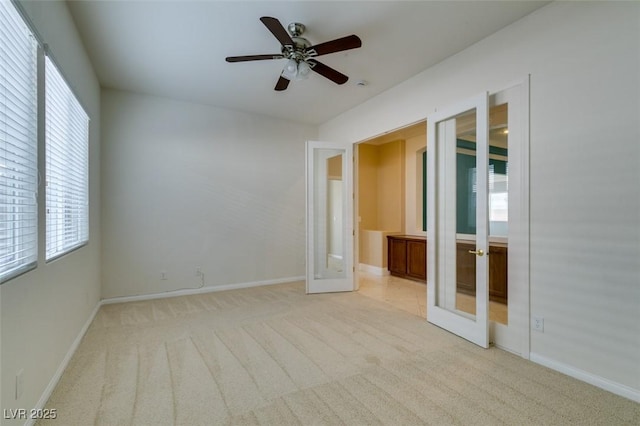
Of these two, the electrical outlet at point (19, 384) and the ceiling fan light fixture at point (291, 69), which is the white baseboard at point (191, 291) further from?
the ceiling fan light fixture at point (291, 69)

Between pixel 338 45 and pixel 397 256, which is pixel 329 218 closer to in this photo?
pixel 397 256

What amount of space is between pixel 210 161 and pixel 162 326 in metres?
2.60

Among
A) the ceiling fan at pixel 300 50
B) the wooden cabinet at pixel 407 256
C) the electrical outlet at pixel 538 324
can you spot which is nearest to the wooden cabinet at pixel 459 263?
the wooden cabinet at pixel 407 256

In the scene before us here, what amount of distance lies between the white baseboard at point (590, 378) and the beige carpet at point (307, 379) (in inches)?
2.4

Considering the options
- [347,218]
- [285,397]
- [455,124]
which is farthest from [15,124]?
[347,218]

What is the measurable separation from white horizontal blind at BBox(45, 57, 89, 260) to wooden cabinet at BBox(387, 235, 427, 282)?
4.89 m

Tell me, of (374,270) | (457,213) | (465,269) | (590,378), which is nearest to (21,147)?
(457,213)

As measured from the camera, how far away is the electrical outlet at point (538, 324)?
249 cm

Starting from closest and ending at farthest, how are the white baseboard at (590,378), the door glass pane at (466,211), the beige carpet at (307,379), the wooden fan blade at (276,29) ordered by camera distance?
1. the beige carpet at (307,379)
2. the white baseboard at (590,378)
3. the wooden fan blade at (276,29)
4. the door glass pane at (466,211)

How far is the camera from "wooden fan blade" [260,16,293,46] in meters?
2.15

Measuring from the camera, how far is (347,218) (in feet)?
15.9

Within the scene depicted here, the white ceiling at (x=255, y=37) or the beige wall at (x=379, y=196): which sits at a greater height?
the white ceiling at (x=255, y=37)

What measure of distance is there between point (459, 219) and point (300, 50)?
2310mm

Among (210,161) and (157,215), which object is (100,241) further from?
(210,161)
